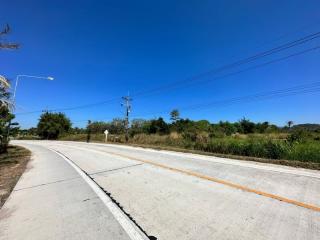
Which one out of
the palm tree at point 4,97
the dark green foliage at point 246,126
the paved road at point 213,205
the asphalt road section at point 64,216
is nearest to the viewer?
the paved road at point 213,205

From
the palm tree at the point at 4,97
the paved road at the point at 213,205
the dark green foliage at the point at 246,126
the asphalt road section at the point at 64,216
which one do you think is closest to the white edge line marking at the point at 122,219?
the asphalt road section at the point at 64,216

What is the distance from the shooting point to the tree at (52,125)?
192 ft

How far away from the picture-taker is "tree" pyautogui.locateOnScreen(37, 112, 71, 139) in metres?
58.5

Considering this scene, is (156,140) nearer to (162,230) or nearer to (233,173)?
(233,173)

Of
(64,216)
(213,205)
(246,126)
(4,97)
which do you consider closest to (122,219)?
(64,216)

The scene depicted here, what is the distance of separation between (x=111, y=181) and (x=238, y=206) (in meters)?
3.99

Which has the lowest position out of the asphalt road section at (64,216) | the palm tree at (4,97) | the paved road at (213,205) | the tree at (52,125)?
the asphalt road section at (64,216)

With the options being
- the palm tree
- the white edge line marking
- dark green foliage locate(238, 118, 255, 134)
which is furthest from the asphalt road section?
dark green foliage locate(238, 118, 255, 134)

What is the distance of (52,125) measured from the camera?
58.9m

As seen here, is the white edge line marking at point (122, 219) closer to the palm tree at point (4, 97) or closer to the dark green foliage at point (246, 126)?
the palm tree at point (4, 97)

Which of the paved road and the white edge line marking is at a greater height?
the paved road

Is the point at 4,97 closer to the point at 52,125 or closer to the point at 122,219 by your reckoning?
the point at 122,219

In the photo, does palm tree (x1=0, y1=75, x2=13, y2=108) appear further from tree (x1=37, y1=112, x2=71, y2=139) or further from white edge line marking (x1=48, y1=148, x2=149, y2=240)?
tree (x1=37, y1=112, x2=71, y2=139)

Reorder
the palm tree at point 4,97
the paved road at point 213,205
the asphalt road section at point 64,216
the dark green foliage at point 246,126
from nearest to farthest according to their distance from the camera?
the paved road at point 213,205
the asphalt road section at point 64,216
the palm tree at point 4,97
the dark green foliage at point 246,126
